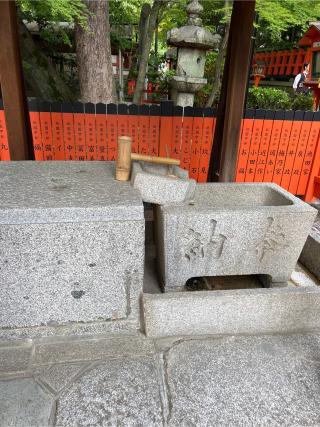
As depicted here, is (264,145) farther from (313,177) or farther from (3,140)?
(3,140)

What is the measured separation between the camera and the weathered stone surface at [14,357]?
211 cm

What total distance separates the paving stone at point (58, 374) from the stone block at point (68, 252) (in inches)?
12.6

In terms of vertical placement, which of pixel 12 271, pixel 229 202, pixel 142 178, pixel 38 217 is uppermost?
pixel 142 178

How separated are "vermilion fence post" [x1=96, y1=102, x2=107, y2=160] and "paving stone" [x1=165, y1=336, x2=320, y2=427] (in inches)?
136

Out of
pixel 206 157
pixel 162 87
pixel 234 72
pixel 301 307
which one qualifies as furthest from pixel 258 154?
pixel 162 87

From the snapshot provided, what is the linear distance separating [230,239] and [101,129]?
307 cm

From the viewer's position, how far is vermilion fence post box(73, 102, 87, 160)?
15.2ft

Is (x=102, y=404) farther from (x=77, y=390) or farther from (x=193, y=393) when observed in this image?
(x=193, y=393)

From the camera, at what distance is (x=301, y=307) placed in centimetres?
246

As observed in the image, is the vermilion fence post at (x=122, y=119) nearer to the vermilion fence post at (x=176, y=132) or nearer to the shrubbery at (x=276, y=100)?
the vermilion fence post at (x=176, y=132)

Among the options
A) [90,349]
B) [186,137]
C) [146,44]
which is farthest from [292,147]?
[146,44]

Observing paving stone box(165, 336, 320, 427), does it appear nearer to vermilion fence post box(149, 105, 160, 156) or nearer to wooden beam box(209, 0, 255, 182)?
wooden beam box(209, 0, 255, 182)

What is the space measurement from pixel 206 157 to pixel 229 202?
2.28 m

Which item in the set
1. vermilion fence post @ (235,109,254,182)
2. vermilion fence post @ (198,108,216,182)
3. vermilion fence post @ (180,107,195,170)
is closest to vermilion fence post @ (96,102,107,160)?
vermilion fence post @ (180,107,195,170)
